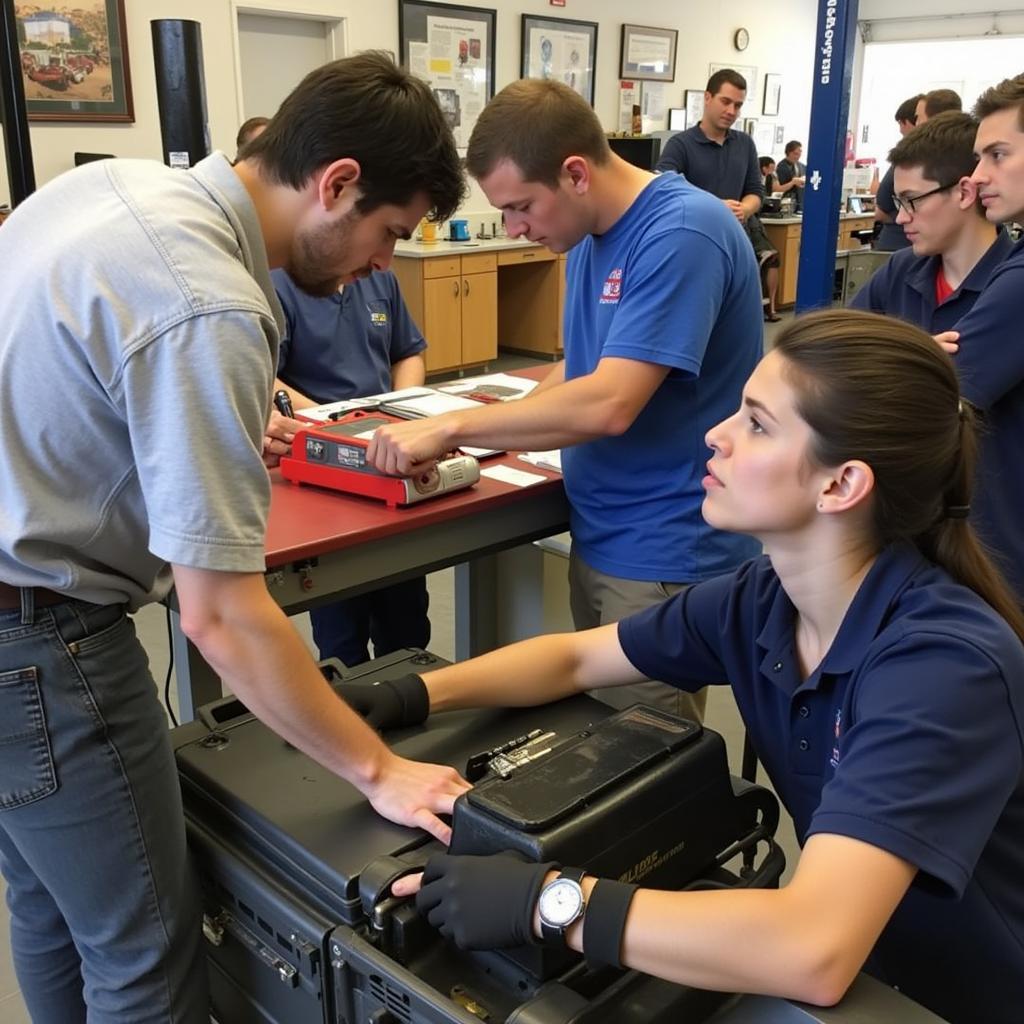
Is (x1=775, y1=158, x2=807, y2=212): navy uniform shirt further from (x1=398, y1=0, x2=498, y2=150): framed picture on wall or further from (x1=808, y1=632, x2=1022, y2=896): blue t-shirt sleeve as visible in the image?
(x1=808, y1=632, x2=1022, y2=896): blue t-shirt sleeve

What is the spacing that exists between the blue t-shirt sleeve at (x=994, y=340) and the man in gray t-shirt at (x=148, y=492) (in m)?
0.99

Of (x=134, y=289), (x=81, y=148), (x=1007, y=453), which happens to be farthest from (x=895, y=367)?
(x=81, y=148)

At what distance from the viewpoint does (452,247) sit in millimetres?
6070

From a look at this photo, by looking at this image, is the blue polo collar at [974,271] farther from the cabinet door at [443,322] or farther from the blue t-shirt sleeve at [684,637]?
Result: the cabinet door at [443,322]

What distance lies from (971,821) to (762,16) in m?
10.2

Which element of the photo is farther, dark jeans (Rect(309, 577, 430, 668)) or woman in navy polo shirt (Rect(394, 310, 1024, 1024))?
dark jeans (Rect(309, 577, 430, 668))

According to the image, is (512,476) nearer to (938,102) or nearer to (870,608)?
(870,608)

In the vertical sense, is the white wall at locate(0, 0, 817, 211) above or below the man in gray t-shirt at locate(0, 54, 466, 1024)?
above

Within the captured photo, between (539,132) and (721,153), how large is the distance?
5.06 metres

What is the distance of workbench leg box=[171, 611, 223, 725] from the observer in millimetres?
1854

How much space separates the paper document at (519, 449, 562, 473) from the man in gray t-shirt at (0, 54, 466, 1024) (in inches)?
35.3

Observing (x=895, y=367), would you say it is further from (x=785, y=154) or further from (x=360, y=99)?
(x=785, y=154)

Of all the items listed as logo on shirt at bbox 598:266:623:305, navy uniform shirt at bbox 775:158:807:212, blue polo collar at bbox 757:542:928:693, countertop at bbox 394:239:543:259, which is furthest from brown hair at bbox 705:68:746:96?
blue polo collar at bbox 757:542:928:693

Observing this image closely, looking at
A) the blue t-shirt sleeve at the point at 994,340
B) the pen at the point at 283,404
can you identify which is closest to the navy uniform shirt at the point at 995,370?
the blue t-shirt sleeve at the point at 994,340
